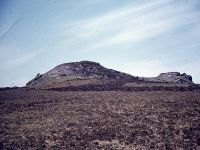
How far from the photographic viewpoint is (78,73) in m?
72.1

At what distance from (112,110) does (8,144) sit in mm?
12995

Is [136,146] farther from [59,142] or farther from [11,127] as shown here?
[11,127]

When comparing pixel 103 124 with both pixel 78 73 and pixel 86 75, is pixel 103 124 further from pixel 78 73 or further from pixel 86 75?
pixel 78 73

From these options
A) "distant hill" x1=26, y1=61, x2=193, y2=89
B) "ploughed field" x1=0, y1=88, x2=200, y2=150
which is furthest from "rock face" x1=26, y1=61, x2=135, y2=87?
"ploughed field" x1=0, y1=88, x2=200, y2=150

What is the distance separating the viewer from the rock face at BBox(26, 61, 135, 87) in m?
68.1

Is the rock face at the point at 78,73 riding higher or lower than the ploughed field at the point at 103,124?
higher

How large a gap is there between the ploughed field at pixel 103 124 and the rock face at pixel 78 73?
33.9 metres

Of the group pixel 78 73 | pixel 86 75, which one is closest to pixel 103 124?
pixel 86 75

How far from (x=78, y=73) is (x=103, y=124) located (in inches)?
1985

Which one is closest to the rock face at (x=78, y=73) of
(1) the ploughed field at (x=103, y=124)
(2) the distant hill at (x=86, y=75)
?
(2) the distant hill at (x=86, y=75)

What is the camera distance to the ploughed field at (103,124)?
682 inches

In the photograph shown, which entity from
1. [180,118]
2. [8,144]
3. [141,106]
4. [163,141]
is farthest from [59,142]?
[141,106]

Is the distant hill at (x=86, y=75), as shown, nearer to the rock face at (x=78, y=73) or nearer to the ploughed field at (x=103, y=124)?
the rock face at (x=78, y=73)

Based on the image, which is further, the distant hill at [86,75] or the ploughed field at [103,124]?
the distant hill at [86,75]
